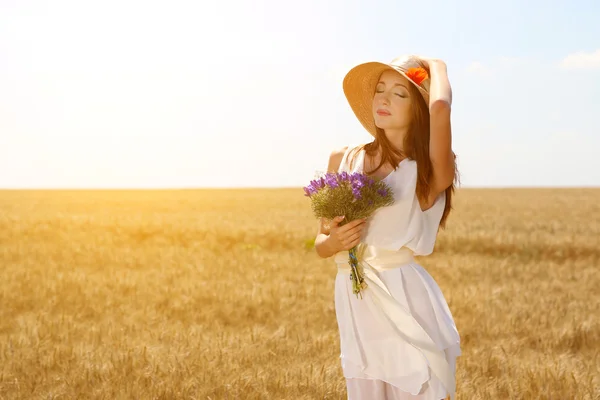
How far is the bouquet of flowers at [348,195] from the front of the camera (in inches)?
112

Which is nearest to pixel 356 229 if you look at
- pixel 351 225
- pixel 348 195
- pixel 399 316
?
pixel 351 225

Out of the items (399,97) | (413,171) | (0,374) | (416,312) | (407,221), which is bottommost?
(0,374)

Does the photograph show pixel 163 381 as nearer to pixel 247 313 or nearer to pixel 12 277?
pixel 247 313

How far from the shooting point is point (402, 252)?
3020 mm

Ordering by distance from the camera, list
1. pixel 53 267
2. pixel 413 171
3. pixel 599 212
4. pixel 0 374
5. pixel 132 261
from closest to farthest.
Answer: pixel 413 171
pixel 0 374
pixel 53 267
pixel 132 261
pixel 599 212

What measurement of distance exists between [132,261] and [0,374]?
21.5 feet

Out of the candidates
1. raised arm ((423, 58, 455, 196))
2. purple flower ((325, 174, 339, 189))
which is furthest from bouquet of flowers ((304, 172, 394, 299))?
raised arm ((423, 58, 455, 196))

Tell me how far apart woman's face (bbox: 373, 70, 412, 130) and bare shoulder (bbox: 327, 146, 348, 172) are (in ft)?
1.06

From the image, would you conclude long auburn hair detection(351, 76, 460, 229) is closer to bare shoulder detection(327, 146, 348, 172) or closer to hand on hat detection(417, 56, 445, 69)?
hand on hat detection(417, 56, 445, 69)

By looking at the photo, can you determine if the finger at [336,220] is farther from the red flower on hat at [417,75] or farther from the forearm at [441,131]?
the red flower on hat at [417,75]

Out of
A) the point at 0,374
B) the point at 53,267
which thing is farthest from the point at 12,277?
the point at 0,374

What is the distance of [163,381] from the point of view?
5.11 metres

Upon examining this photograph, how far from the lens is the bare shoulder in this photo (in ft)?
11.0

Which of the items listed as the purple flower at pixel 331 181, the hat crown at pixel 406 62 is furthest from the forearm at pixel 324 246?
the hat crown at pixel 406 62
